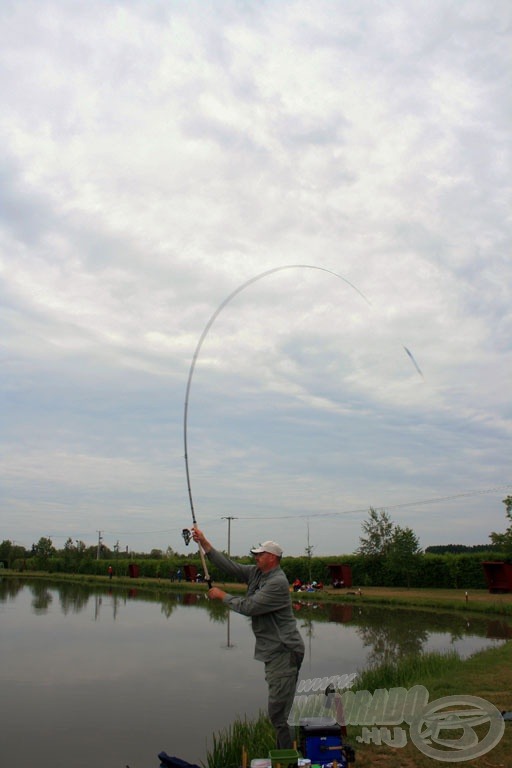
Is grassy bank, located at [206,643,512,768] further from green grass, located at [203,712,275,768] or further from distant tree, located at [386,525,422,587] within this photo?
distant tree, located at [386,525,422,587]

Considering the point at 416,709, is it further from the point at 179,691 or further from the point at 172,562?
the point at 172,562

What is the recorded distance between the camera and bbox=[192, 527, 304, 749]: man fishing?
5203 mm

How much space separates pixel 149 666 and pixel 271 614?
10.2 metres

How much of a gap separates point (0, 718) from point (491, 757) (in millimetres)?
7261

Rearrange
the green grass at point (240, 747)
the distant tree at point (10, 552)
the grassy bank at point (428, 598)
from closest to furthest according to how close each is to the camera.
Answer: the green grass at point (240, 747) → the grassy bank at point (428, 598) → the distant tree at point (10, 552)

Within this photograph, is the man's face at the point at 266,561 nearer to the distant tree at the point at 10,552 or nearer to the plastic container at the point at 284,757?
the plastic container at the point at 284,757

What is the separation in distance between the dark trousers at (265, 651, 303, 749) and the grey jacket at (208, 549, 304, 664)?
51 mm

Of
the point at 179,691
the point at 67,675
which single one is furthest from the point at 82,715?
the point at 67,675

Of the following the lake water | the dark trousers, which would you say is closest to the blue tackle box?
the dark trousers

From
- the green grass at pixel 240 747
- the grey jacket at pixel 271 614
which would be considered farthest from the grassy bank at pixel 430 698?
the grey jacket at pixel 271 614

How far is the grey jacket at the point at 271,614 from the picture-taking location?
522 cm

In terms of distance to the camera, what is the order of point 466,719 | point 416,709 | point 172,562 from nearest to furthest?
point 466,719 < point 416,709 < point 172,562

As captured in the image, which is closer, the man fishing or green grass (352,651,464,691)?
the man fishing

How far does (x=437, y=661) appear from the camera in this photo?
10.8 metres
